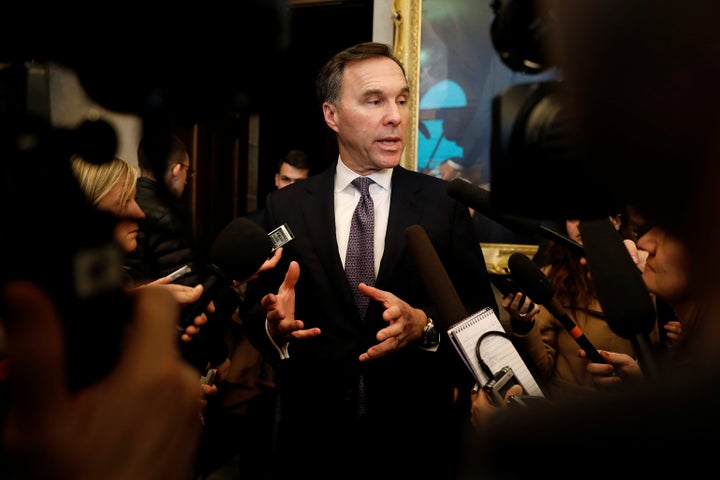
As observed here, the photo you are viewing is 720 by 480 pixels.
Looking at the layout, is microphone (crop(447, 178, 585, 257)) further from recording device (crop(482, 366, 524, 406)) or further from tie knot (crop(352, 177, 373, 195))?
tie knot (crop(352, 177, 373, 195))

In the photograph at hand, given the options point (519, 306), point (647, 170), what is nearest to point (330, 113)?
point (519, 306)

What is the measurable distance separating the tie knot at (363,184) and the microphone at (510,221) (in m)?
0.69

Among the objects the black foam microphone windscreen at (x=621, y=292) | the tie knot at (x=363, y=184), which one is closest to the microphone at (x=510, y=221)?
the black foam microphone windscreen at (x=621, y=292)

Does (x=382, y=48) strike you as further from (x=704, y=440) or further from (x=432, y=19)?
(x=704, y=440)

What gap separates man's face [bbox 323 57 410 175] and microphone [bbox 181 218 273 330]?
733 millimetres

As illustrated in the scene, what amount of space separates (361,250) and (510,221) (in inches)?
35.3

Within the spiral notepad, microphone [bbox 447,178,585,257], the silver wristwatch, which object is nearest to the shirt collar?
the silver wristwatch

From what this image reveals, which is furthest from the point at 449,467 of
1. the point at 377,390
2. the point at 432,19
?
the point at 432,19

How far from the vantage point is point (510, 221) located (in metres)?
0.84

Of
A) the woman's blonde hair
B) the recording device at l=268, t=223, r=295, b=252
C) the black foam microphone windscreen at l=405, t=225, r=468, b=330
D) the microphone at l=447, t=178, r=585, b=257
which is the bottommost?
the recording device at l=268, t=223, r=295, b=252

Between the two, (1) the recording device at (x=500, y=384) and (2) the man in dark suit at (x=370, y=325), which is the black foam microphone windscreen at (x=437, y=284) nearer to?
(1) the recording device at (x=500, y=384)

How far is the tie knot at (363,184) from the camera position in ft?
5.87

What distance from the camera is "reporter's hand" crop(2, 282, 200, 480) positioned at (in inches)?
12.1

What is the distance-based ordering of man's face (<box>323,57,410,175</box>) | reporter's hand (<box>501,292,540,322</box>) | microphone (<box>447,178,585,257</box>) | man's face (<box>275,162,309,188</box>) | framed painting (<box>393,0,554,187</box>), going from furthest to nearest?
1. man's face (<box>275,162,309,188</box>)
2. framed painting (<box>393,0,554,187</box>)
3. man's face (<box>323,57,410,175</box>)
4. reporter's hand (<box>501,292,540,322</box>)
5. microphone (<box>447,178,585,257</box>)
